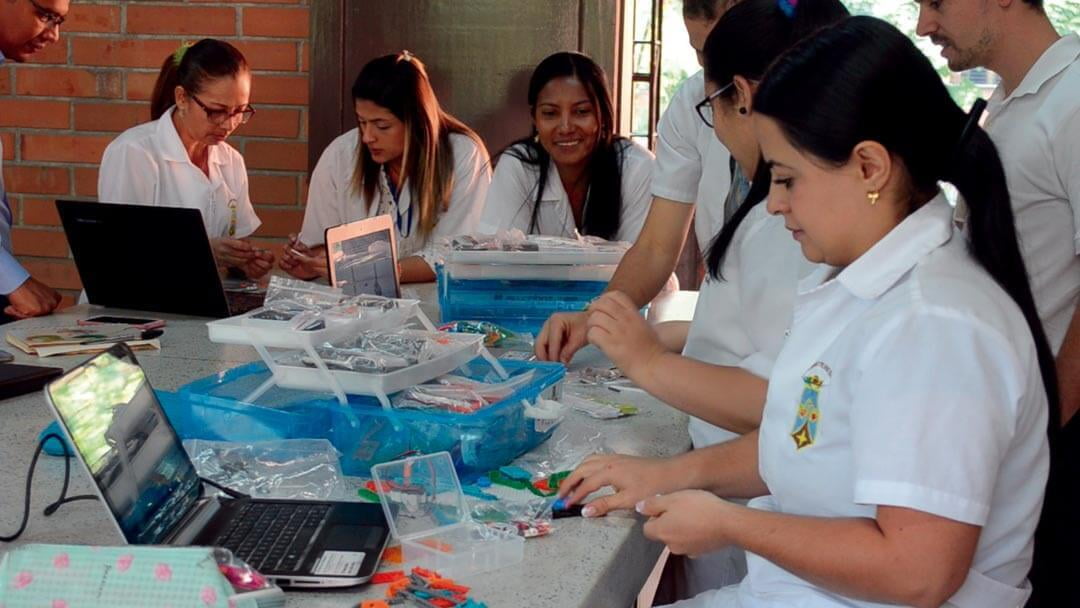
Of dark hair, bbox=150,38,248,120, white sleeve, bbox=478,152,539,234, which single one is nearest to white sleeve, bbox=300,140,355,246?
dark hair, bbox=150,38,248,120

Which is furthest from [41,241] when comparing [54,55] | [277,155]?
[277,155]

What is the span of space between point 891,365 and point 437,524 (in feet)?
1.71

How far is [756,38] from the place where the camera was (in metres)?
1.60

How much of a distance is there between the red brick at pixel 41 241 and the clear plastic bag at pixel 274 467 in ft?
9.53

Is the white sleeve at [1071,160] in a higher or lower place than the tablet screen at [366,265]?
higher

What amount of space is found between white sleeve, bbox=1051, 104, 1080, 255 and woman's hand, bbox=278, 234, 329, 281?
162cm

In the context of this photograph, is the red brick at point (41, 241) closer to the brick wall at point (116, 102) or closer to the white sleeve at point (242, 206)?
the brick wall at point (116, 102)

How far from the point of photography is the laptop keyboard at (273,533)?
1181 mm

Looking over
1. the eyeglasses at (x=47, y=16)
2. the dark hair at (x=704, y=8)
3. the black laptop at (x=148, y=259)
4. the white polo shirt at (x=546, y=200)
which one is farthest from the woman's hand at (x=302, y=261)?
the dark hair at (x=704, y=8)

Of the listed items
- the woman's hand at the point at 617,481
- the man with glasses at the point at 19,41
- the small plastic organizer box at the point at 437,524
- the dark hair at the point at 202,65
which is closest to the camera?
the small plastic organizer box at the point at 437,524

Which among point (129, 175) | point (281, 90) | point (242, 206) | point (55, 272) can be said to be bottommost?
point (55, 272)

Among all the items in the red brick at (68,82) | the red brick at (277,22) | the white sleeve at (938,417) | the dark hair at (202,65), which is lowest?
the white sleeve at (938,417)

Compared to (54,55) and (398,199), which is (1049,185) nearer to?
(398,199)

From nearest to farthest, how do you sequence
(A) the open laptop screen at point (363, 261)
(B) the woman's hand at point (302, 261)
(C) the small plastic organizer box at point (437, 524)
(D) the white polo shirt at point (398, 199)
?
(C) the small plastic organizer box at point (437, 524), (A) the open laptop screen at point (363, 261), (B) the woman's hand at point (302, 261), (D) the white polo shirt at point (398, 199)
